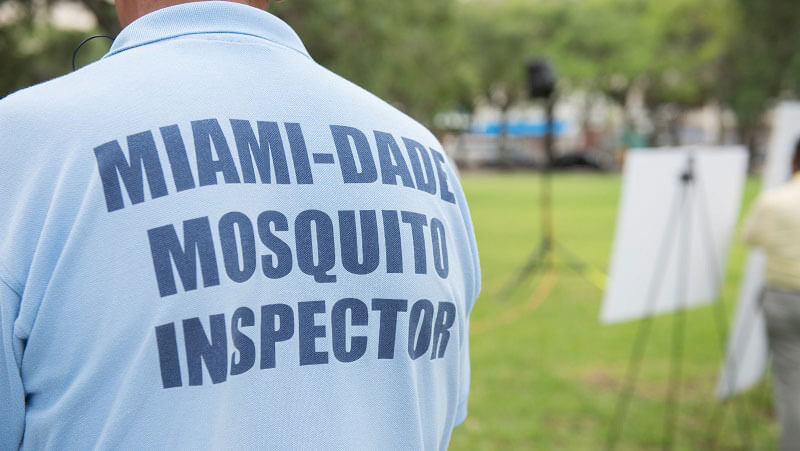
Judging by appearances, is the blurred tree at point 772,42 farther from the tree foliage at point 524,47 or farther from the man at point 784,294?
the man at point 784,294

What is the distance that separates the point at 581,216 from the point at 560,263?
23.9 feet

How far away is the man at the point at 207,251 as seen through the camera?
1.00 meters

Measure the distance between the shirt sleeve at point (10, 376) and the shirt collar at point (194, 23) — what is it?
0.36 meters

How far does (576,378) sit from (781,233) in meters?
2.84

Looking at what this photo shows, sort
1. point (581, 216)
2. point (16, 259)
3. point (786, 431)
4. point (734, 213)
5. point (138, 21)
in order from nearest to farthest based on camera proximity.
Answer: point (16, 259), point (138, 21), point (786, 431), point (734, 213), point (581, 216)

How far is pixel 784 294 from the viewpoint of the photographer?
12.7 feet

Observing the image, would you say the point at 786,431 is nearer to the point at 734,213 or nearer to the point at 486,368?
the point at 734,213

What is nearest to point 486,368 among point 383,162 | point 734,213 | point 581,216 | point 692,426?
point 692,426

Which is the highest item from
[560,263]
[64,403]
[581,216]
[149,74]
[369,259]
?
[149,74]

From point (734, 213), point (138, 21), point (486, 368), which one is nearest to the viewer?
point (138, 21)

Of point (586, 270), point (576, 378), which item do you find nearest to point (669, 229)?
point (576, 378)

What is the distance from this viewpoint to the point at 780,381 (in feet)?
12.8

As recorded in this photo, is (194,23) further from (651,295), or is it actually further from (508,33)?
(508,33)

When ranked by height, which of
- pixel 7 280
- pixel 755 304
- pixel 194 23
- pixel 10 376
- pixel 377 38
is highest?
pixel 194 23
